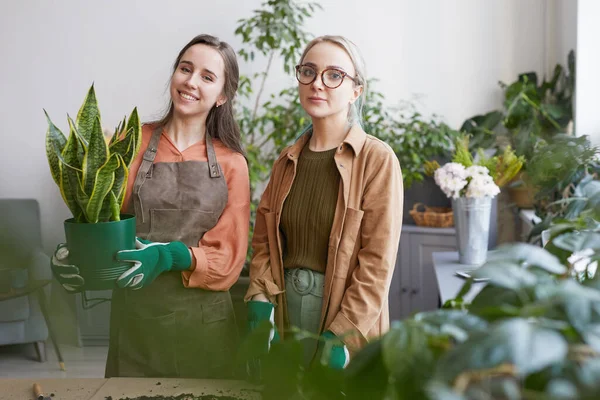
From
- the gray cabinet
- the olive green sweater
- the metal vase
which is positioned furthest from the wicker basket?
the olive green sweater

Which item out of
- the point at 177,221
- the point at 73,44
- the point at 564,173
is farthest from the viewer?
the point at 73,44

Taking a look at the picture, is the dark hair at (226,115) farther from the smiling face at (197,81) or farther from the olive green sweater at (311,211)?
the olive green sweater at (311,211)

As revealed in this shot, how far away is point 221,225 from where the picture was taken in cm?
193

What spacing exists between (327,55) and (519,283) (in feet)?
4.22

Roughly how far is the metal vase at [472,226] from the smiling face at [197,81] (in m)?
1.30

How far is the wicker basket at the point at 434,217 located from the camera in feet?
12.8

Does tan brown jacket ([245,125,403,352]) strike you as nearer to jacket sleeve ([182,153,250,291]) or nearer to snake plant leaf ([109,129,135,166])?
jacket sleeve ([182,153,250,291])

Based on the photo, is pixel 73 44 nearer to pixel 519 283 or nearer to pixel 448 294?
pixel 448 294

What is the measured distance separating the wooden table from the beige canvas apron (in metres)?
0.47

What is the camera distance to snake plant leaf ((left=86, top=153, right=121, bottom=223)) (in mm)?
1503

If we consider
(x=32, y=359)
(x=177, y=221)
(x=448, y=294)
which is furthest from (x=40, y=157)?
(x=448, y=294)

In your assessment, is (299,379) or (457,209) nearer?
(299,379)

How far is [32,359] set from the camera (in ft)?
13.4

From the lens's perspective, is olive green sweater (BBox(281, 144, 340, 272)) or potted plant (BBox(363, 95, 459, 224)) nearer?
olive green sweater (BBox(281, 144, 340, 272))
